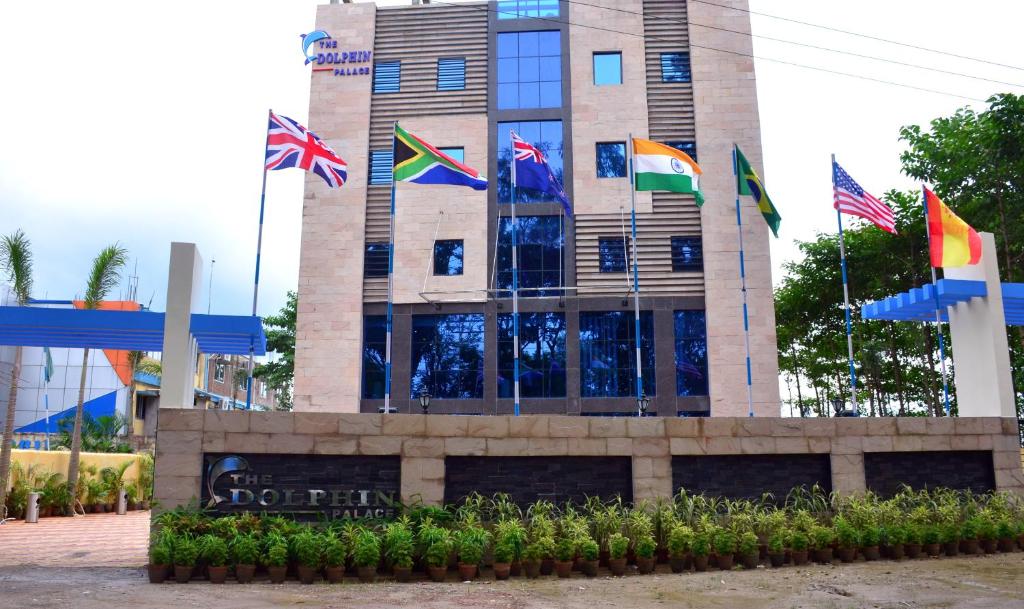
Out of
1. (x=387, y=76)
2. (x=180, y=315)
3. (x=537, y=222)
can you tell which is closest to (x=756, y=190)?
(x=537, y=222)

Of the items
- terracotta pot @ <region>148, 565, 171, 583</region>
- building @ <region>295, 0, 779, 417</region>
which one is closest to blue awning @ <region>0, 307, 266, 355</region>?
terracotta pot @ <region>148, 565, 171, 583</region>

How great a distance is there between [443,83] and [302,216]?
7.85 metres

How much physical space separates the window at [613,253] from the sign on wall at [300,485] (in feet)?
60.8

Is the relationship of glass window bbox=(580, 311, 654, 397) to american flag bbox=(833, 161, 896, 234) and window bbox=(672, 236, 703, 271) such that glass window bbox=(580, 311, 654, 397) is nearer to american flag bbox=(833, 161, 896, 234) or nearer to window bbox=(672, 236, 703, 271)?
window bbox=(672, 236, 703, 271)

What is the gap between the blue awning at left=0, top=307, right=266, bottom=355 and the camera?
16.2m

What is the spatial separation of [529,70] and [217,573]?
1003 inches

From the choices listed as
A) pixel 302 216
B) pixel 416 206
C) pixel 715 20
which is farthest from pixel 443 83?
pixel 715 20

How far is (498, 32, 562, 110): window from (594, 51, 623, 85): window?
1.50 metres

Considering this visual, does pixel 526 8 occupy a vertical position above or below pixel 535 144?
above

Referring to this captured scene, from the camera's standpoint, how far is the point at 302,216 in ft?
106

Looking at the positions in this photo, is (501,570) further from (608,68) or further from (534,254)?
(608,68)

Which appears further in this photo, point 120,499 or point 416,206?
point 416,206

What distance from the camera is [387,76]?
3350 centimetres

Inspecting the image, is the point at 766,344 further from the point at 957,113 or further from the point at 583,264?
the point at 957,113
